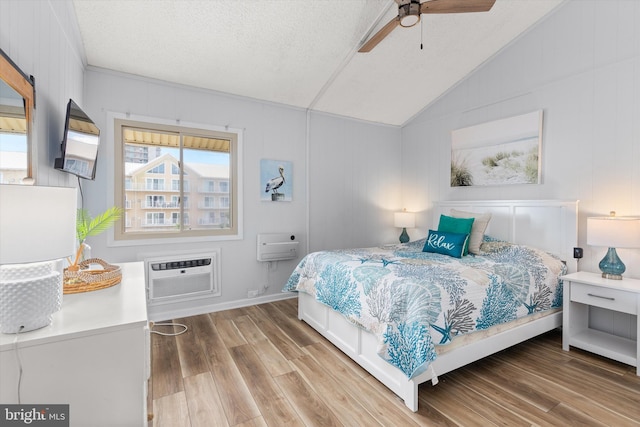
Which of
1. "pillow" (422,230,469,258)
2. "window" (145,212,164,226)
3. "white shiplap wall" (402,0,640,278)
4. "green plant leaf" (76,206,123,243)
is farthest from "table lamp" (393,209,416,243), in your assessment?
"green plant leaf" (76,206,123,243)

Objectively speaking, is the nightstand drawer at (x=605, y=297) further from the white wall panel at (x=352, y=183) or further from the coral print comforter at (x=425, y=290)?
the white wall panel at (x=352, y=183)

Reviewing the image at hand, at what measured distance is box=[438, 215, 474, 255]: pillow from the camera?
3066 mm

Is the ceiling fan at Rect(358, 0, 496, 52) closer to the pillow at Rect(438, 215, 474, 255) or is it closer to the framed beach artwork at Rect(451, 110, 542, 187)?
the framed beach artwork at Rect(451, 110, 542, 187)

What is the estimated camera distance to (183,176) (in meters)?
3.38

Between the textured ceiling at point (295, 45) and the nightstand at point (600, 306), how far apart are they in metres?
2.60

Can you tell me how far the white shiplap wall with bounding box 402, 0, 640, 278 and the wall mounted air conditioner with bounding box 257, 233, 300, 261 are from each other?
2401 mm

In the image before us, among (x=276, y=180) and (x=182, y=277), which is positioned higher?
(x=276, y=180)

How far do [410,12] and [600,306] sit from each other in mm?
2662

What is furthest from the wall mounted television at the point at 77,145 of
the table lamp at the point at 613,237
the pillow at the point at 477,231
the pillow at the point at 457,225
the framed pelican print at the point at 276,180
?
the table lamp at the point at 613,237

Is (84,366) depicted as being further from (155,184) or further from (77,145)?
(155,184)

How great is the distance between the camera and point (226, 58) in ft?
9.71

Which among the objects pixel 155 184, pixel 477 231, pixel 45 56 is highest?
pixel 45 56

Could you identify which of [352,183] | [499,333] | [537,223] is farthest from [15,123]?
[537,223]

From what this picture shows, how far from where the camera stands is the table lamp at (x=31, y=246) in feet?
2.68
